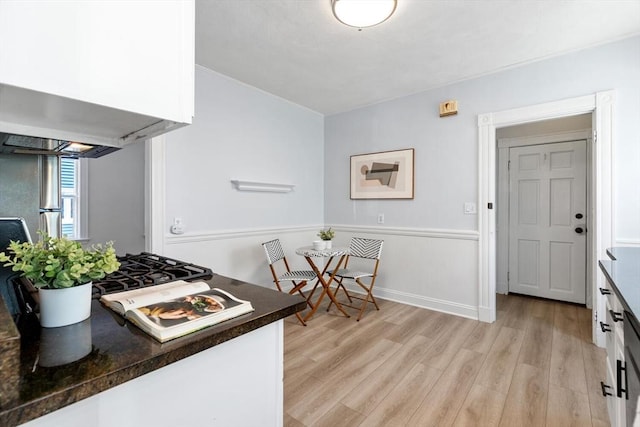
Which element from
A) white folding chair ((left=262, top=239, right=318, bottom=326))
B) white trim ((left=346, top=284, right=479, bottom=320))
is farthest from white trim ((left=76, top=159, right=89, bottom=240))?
white trim ((left=346, top=284, right=479, bottom=320))

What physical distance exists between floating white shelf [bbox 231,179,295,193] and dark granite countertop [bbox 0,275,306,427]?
2234 millimetres

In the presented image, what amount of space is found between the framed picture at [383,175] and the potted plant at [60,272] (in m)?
3.14

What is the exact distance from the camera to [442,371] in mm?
2096

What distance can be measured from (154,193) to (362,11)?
2.08m

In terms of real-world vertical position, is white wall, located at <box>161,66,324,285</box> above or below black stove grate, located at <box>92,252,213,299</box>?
above

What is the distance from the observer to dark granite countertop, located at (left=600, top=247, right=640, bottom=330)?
900 mm

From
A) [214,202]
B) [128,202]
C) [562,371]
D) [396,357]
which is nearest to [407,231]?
[396,357]

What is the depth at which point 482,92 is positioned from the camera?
2959 millimetres

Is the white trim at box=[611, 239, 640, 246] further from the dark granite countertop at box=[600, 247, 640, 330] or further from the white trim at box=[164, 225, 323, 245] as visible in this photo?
the white trim at box=[164, 225, 323, 245]

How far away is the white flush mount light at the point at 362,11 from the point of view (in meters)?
1.83

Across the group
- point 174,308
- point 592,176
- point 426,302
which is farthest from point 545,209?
point 174,308

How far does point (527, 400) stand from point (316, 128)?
3534mm

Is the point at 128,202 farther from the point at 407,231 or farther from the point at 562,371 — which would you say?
the point at 562,371

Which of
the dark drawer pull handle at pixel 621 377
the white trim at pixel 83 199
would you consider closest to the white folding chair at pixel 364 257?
the dark drawer pull handle at pixel 621 377
